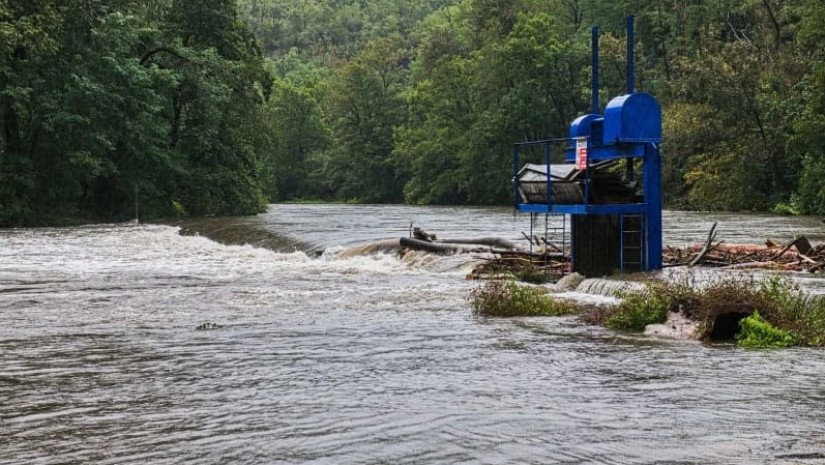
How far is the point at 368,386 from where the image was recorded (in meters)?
10.1

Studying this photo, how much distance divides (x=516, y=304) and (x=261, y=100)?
1789 inches

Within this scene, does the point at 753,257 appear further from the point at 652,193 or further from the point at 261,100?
the point at 261,100

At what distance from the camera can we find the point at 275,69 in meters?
168

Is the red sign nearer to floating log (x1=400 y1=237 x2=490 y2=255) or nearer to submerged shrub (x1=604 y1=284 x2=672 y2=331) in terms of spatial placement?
submerged shrub (x1=604 y1=284 x2=672 y2=331)

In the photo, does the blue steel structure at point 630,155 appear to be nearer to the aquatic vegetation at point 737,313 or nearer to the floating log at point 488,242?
the aquatic vegetation at point 737,313

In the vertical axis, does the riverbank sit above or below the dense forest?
below

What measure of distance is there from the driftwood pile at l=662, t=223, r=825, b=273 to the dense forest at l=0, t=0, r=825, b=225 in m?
27.5

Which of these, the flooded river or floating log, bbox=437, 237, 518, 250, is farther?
floating log, bbox=437, 237, 518, 250

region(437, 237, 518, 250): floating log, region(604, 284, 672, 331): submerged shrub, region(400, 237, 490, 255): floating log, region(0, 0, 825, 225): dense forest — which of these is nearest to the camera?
region(604, 284, 672, 331): submerged shrub

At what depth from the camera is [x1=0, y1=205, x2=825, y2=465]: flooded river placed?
7.63 m

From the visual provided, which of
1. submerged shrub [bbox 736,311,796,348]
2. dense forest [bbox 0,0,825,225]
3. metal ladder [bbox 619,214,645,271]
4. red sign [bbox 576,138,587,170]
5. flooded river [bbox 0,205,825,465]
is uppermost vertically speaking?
dense forest [bbox 0,0,825,225]

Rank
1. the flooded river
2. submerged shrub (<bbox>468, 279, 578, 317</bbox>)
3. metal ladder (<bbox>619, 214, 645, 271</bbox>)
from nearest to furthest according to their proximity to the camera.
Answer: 1. the flooded river
2. submerged shrub (<bbox>468, 279, 578, 317</bbox>)
3. metal ladder (<bbox>619, 214, 645, 271</bbox>)

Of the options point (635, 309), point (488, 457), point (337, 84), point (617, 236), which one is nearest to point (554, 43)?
point (337, 84)

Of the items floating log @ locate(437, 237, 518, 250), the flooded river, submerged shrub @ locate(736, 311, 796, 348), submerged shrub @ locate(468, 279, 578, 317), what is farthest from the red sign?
floating log @ locate(437, 237, 518, 250)
